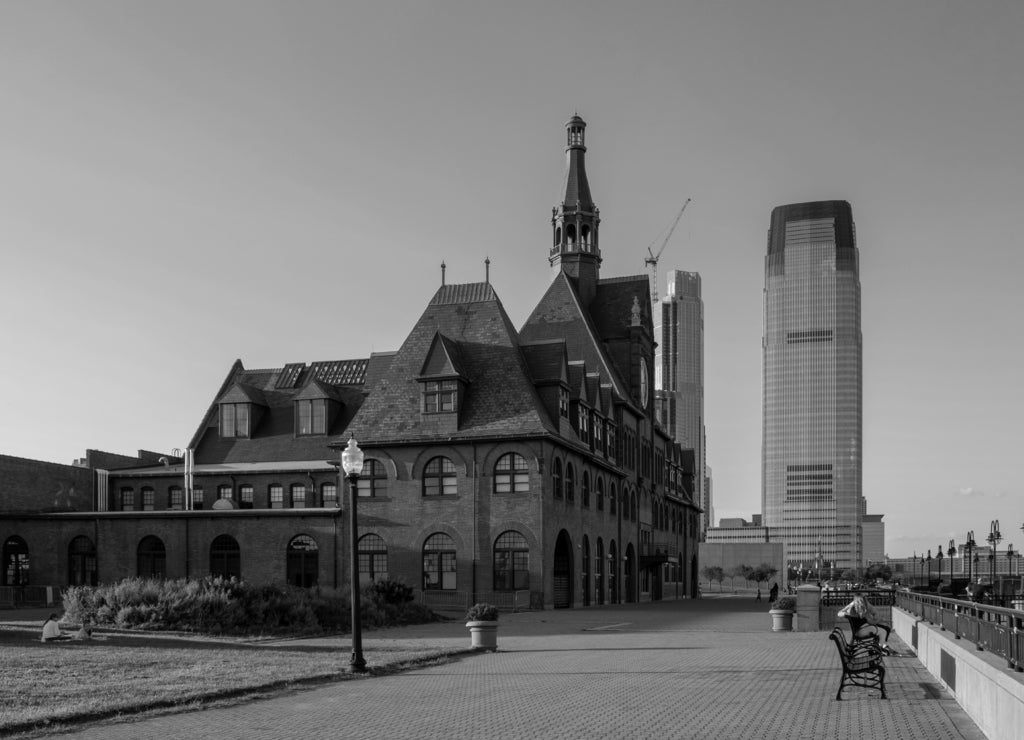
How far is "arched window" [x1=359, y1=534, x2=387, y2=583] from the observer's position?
56.6 meters

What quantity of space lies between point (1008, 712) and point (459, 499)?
43674mm

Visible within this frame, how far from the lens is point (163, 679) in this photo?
2030cm

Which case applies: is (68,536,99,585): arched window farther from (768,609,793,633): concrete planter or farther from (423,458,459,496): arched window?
(768,609,793,633): concrete planter

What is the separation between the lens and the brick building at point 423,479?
54.7m

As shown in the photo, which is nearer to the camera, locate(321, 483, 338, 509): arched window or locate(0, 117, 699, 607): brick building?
locate(0, 117, 699, 607): brick building

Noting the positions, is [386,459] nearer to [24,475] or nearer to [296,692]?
[24,475]

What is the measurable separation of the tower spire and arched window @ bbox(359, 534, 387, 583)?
1084 inches

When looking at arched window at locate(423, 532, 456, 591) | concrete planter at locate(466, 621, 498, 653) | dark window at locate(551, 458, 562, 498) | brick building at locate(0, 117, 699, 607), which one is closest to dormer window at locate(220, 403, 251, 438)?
brick building at locate(0, 117, 699, 607)

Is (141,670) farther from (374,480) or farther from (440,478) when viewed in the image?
(374,480)

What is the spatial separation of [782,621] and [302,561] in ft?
96.7

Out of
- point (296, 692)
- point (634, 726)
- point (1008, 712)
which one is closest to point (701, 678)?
point (634, 726)

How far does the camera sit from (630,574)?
241 ft

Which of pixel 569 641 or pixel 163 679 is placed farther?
pixel 569 641

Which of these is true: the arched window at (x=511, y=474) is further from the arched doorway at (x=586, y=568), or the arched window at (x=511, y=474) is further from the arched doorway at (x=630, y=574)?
the arched doorway at (x=630, y=574)
